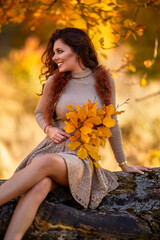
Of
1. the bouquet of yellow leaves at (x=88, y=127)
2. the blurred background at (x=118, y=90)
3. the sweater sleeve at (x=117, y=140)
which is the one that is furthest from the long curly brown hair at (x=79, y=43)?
the blurred background at (x=118, y=90)

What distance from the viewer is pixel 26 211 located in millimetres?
1919

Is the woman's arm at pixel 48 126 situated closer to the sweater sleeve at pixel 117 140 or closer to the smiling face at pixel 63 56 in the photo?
the smiling face at pixel 63 56

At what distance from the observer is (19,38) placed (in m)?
7.41

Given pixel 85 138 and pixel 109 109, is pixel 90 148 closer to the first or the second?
pixel 85 138

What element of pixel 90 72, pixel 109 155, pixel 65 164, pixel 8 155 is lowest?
pixel 109 155

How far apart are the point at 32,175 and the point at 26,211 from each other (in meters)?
0.21

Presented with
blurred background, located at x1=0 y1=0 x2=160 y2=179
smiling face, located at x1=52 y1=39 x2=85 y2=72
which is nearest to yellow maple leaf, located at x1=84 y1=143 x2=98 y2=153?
smiling face, located at x1=52 y1=39 x2=85 y2=72

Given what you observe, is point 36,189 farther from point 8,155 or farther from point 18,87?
point 18,87

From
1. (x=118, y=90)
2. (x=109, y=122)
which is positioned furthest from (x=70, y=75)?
(x=118, y=90)

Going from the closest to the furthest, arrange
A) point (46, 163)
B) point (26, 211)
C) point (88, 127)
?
point (26, 211) < point (46, 163) < point (88, 127)

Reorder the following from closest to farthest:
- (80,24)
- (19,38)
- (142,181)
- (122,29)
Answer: (142,181) → (122,29) → (80,24) → (19,38)

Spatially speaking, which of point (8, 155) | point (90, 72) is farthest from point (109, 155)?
point (90, 72)

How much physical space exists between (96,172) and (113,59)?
460 centimetres

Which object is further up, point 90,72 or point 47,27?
point 90,72
